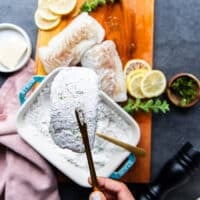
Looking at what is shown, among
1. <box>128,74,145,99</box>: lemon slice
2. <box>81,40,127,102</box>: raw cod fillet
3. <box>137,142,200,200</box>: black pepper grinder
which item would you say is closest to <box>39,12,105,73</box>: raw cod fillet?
<box>81,40,127,102</box>: raw cod fillet

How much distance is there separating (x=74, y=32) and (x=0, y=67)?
0.21 metres

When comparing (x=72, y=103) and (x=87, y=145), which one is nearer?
(x=87, y=145)

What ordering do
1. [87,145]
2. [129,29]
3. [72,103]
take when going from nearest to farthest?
[87,145], [72,103], [129,29]

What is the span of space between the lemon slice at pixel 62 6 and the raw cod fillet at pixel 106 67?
0.11 meters

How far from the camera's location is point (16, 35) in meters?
1.21

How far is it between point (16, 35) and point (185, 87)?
1.40 ft

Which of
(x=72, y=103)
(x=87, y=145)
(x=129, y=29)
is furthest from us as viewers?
(x=129, y=29)

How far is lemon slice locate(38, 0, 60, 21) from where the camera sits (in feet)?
3.80

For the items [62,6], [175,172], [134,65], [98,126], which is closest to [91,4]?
[62,6]

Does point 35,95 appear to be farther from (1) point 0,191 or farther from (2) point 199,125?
(2) point 199,125

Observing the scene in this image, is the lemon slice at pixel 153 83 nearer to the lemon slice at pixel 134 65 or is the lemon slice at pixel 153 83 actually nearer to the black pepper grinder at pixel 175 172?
the lemon slice at pixel 134 65

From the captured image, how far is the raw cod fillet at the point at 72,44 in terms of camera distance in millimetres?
1110

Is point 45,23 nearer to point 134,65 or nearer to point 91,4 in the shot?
point 91,4

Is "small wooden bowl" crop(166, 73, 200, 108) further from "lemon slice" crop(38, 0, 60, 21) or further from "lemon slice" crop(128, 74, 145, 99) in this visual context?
"lemon slice" crop(38, 0, 60, 21)
